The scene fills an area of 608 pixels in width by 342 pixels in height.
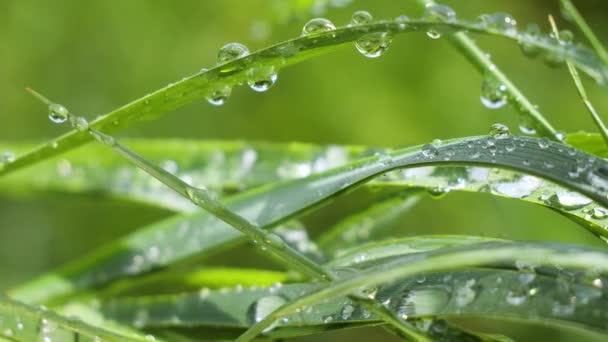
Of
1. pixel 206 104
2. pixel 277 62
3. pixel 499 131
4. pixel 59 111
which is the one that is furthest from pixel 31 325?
pixel 206 104

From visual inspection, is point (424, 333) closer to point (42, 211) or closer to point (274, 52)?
point (274, 52)

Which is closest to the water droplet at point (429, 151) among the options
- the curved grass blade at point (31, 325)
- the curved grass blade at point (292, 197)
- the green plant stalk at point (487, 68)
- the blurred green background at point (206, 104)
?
the curved grass blade at point (292, 197)

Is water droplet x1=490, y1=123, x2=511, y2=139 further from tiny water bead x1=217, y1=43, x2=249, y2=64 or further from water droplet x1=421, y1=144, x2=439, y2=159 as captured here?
tiny water bead x1=217, y1=43, x2=249, y2=64

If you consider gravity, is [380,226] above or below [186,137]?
below

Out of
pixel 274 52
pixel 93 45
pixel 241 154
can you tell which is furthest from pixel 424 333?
pixel 93 45

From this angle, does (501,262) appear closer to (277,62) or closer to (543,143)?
(543,143)

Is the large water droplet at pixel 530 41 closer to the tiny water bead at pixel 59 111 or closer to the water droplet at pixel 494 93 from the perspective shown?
the water droplet at pixel 494 93
